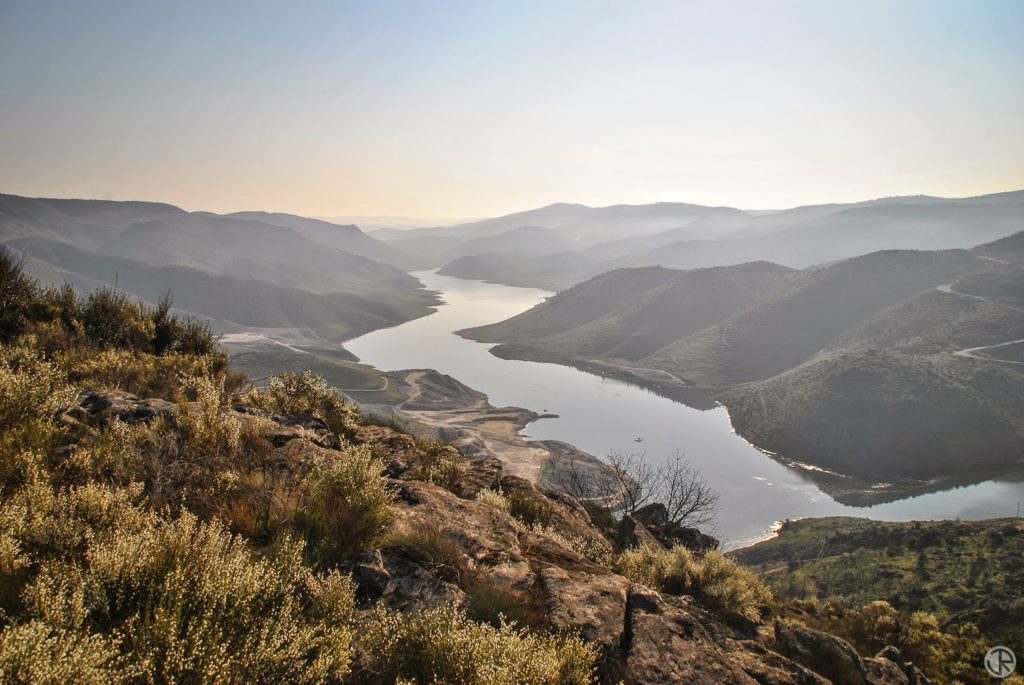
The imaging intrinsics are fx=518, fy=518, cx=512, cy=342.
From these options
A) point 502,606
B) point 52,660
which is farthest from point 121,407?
point 502,606

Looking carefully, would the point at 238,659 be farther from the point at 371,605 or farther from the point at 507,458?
the point at 507,458

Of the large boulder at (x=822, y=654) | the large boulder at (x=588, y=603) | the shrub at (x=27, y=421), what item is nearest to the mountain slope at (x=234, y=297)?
the shrub at (x=27, y=421)

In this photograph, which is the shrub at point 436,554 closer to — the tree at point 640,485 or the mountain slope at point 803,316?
the tree at point 640,485

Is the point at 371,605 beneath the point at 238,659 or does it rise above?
beneath

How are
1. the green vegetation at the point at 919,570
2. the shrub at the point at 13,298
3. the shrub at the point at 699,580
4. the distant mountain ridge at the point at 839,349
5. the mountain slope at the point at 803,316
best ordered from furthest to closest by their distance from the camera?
1. the mountain slope at the point at 803,316
2. the distant mountain ridge at the point at 839,349
3. the green vegetation at the point at 919,570
4. the shrub at the point at 13,298
5. the shrub at the point at 699,580

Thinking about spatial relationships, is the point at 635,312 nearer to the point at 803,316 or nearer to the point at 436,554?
the point at 803,316

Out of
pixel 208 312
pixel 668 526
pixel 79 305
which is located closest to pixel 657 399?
pixel 668 526
